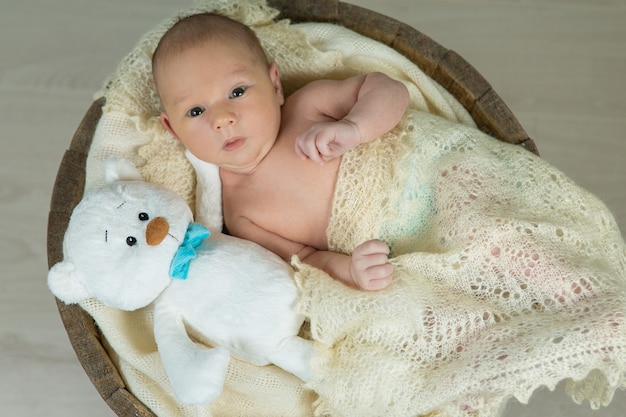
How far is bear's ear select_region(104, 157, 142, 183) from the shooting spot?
1.21 metres

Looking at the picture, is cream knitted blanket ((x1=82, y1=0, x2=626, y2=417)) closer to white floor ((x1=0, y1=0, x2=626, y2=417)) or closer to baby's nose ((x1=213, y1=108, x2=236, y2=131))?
baby's nose ((x1=213, y1=108, x2=236, y2=131))

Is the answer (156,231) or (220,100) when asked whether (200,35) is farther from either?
(156,231)

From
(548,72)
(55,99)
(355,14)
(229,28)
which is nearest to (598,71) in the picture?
(548,72)

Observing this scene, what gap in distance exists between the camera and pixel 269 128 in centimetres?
122

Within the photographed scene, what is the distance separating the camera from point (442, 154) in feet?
4.10

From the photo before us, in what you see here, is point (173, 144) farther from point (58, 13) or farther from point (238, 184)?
point (58, 13)

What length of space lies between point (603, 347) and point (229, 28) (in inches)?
29.3

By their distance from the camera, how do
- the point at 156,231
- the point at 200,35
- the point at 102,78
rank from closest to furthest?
1. the point at 156,231
2. the point at 200,35
3. the point at 102,78

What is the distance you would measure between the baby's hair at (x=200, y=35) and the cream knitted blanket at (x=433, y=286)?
0.13 metres

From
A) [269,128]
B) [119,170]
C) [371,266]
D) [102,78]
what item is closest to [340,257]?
[371,266]

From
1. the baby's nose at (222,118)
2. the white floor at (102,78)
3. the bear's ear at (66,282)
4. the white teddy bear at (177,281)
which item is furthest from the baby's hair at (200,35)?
the white floor at (102,78)

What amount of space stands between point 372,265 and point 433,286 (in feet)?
0.39

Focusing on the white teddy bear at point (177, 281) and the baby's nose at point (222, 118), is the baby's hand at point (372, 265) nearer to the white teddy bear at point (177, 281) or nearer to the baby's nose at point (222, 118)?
the white teddy bear at point (177, 281)

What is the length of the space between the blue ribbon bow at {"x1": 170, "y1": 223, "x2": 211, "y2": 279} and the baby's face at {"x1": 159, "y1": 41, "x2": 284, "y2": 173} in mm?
134
